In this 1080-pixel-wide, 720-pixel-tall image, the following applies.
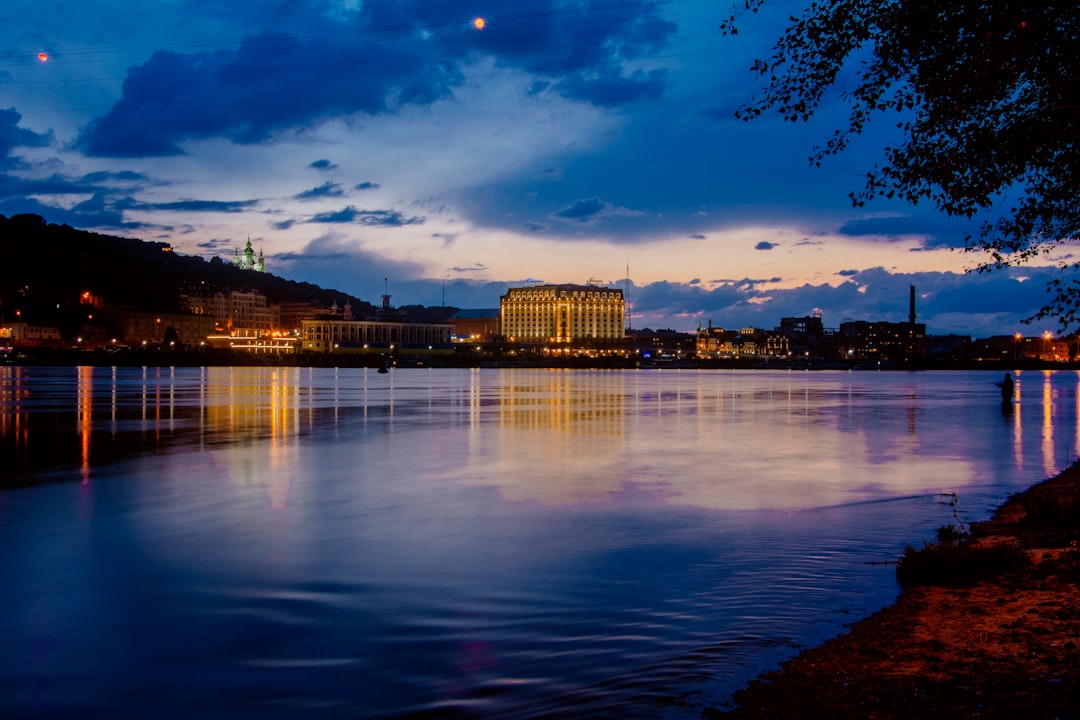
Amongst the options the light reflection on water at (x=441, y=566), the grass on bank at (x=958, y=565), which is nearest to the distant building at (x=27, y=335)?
the light reflection on water at (x=441, y=566)

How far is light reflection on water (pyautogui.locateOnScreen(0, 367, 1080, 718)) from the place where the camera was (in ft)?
24.0

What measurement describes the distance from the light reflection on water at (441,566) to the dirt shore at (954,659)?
57 centimetres

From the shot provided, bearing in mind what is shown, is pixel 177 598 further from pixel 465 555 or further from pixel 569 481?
pixel 569 481

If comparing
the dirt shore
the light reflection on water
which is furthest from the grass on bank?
the light reflection on water

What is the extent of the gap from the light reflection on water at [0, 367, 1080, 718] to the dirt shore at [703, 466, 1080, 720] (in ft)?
1.87

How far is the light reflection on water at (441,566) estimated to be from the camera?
7.30 metres

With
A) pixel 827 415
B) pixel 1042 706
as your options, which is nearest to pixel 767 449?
pixel 827 415

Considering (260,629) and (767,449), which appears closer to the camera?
(260,629)

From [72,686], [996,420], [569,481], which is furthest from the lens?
[996,420]

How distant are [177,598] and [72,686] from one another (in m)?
2.74

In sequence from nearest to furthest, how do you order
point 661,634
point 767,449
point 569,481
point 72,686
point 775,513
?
point 72,686, point 661,634, point 775,513, point 569,481, point 767,449

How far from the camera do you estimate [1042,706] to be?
5.69 m

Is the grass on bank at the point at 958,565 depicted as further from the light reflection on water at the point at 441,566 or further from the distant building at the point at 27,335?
the distant building at the point at 27,335

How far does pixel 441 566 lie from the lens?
11805 mm
